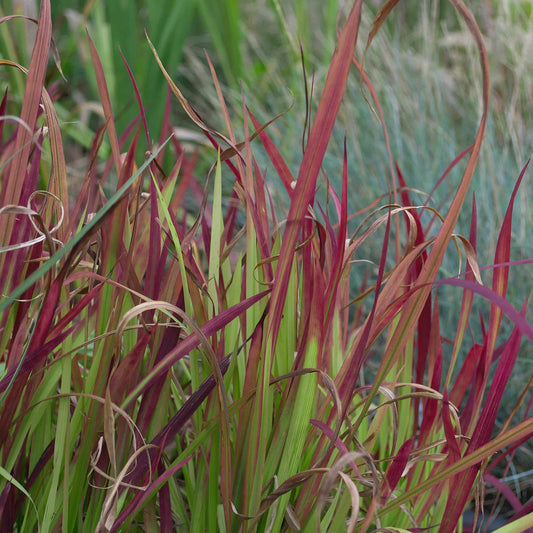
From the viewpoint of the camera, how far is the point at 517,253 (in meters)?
1.38

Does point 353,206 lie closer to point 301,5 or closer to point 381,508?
point 301,5

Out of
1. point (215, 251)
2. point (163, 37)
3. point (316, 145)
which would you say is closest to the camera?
point (316, 145)

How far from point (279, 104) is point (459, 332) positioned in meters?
1.89

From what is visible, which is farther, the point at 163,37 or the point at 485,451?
the point at 163,37

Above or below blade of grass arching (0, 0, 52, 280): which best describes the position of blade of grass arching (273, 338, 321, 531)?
below

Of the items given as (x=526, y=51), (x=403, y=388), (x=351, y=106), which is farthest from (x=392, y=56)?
(x=403, y=388)

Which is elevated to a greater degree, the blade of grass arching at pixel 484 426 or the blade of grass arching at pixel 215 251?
the blade of grass arching at pixel 215 251

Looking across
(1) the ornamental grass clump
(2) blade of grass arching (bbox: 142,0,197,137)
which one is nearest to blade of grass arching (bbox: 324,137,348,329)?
(1) the ornamental grass clump

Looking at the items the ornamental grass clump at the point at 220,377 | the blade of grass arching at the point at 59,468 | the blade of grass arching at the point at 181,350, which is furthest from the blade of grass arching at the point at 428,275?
the blade of grass arching at the point at 59,468

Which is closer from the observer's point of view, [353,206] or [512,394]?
[512,394]

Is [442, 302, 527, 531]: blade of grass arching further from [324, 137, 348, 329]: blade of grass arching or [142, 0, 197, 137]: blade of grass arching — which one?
[142, 0, 197, 137]: blade of grass arching

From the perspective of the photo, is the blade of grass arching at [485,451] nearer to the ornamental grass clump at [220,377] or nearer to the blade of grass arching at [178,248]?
the ornamental grass clump at [220,377]

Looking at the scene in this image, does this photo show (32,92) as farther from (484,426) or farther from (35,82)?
(484,426)

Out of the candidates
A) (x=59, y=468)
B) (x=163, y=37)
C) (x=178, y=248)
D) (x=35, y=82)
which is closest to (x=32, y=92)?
(x=35, y=82)
